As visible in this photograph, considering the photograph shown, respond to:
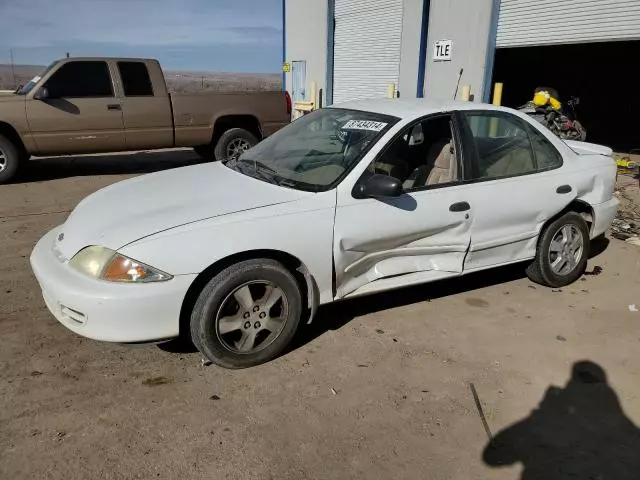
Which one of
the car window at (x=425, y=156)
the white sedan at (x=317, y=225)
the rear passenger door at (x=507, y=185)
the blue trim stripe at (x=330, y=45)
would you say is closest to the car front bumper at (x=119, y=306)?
the white sedan at (x=317, y=225)

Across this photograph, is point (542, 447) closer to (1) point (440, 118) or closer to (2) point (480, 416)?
(2) point (480, 416)

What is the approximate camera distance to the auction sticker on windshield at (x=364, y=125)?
3811 mm

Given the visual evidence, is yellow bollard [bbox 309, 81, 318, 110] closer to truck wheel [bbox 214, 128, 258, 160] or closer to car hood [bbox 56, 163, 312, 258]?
truck wheel [bbox 214, 128, 258, 160]

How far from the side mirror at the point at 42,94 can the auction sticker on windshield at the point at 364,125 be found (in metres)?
6.51

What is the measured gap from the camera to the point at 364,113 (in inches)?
161

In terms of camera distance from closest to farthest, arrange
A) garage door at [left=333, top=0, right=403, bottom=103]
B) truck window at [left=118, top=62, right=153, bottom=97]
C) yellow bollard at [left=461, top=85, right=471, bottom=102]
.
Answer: truck window at [left=118, top=62, right=153, bottom=97], yellow bollard at [left=461, top=85, right=471, bottom=102], garage door at [left=333, top=0, right=403, bottom=103]

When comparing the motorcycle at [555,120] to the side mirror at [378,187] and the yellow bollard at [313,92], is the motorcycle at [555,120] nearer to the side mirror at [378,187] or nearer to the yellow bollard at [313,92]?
the yellow bollard at [313,92]

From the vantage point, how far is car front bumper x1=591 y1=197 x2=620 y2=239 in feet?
15.6

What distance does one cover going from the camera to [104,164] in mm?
10727

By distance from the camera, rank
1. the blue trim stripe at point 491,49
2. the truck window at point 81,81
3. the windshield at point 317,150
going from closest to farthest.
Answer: the windshield at point 317,150 < the truck window at point 81,81 < the blue trim stripe at point 491,49

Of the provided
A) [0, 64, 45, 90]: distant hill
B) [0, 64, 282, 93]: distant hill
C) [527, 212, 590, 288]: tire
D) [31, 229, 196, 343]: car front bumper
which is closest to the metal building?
[0, 64, 282, 93]: distant hill

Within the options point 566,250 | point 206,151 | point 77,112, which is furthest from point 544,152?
point 206,151

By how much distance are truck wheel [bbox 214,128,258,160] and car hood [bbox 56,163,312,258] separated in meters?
5.95

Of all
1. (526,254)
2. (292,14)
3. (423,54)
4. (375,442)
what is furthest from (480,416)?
(292,14)
